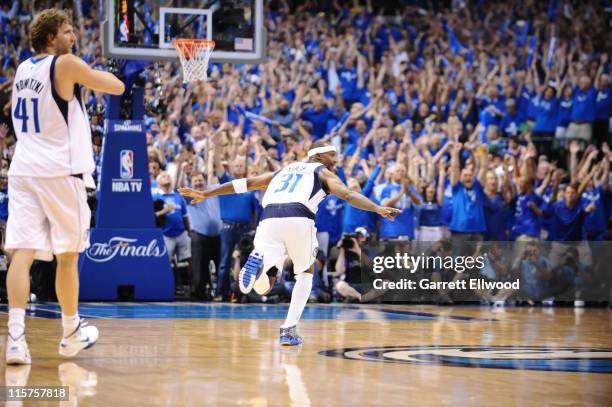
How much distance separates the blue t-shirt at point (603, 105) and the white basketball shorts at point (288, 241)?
45.0 feet

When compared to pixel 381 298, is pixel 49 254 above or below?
above

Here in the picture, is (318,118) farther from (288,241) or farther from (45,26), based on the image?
(45,26)

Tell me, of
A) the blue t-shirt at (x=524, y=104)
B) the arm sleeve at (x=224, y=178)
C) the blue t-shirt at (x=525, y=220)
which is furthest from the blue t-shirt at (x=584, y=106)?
the arm sleeve at (x=224, y=178)

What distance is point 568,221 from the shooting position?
58.5 ft

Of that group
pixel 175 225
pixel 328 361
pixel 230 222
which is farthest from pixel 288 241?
pixel 175 225

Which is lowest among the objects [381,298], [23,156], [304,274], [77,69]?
[381,298]

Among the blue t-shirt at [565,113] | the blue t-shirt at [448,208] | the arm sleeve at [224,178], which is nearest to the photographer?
the arm sleeve at [224,178]

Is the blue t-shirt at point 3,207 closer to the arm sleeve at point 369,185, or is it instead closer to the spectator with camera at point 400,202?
the arm sleeve at point 369,185

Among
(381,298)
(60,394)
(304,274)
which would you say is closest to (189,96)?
(381,298)

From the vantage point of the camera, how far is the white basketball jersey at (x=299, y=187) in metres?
9.31

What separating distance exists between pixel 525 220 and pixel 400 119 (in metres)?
4.31

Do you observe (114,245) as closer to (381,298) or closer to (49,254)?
(381,298)

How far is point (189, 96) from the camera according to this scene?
19.3 meters

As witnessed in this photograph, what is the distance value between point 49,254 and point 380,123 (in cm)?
1334
